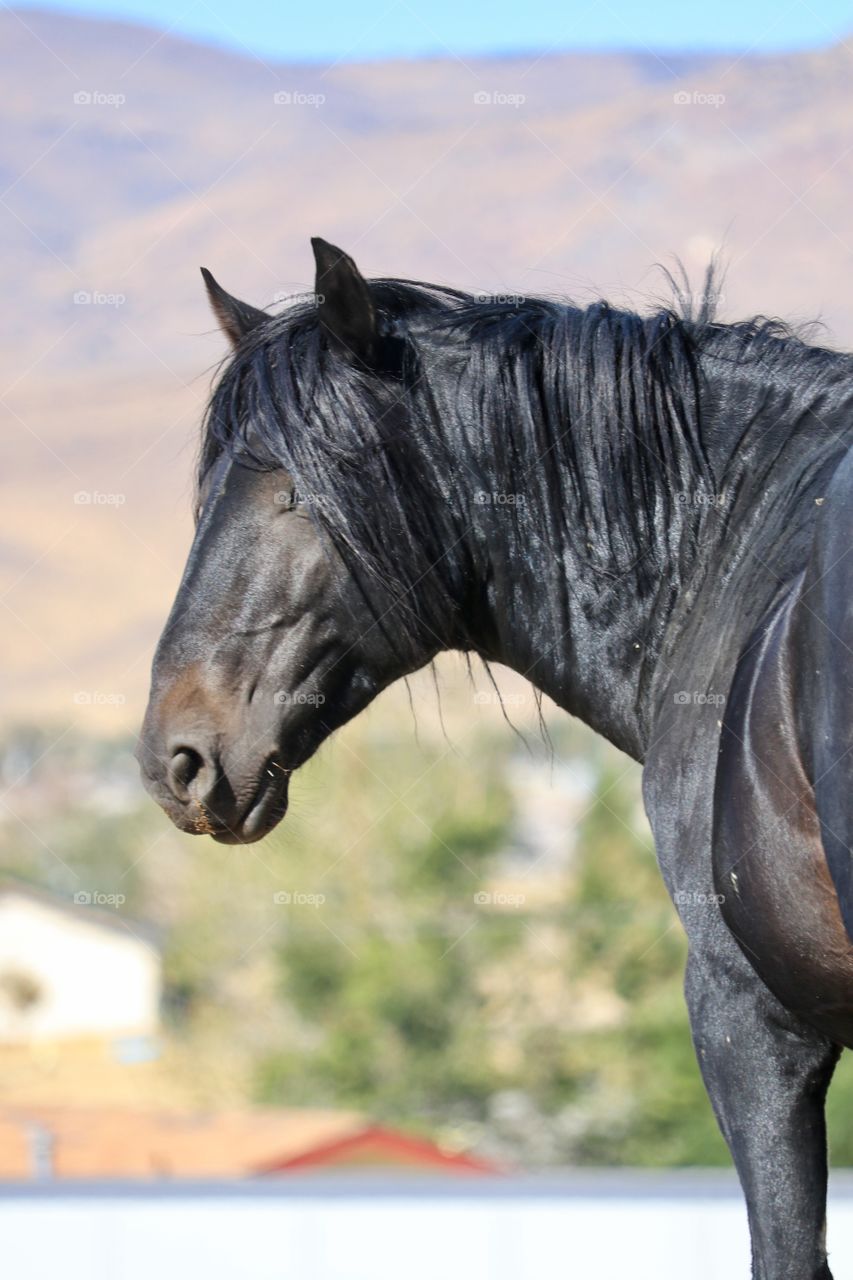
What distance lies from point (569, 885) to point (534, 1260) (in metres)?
33.7

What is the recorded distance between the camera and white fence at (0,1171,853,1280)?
3.62 meters

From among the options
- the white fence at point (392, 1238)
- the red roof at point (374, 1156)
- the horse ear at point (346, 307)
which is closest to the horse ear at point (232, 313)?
the horse ear at point (346, 307)

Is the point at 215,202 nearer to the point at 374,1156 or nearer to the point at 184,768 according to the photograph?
the point at 374,1156

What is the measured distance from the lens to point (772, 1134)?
2053mm

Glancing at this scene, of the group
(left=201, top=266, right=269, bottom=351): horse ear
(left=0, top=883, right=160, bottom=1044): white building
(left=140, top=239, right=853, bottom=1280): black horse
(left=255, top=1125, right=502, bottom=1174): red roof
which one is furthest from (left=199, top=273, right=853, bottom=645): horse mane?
(left=0, top=883, right=160, bottom=1044): white building

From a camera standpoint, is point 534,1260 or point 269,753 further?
point 534,1260

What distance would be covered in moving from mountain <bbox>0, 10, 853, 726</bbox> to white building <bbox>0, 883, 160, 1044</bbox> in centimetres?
906

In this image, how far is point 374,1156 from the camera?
1852cm

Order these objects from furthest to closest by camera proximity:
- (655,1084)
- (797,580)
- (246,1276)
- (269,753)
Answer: (655,1084), (246,1276), (269,753), (797,580)

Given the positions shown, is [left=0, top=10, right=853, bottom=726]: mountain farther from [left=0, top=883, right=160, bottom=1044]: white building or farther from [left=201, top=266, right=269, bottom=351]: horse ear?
[left=201, top=266, right=269, bottom=351]: horse ear

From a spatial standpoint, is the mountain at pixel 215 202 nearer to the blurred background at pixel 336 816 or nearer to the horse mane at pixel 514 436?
the blurred background at pixel 336 816

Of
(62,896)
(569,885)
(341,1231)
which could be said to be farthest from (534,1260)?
(62,896)

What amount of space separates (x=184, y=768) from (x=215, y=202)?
82.3 meters

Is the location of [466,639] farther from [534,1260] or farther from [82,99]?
[82,99]
